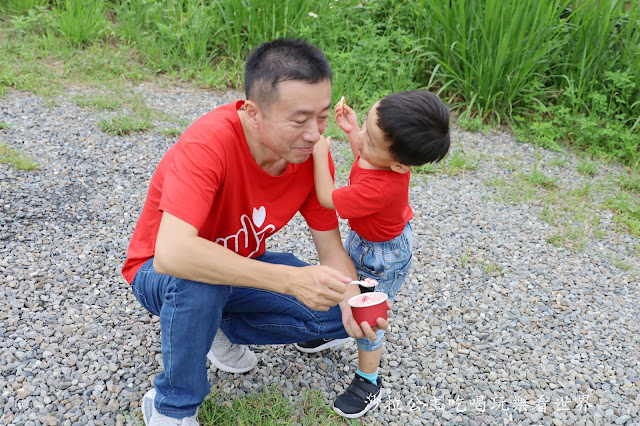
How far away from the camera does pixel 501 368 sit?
2.69m

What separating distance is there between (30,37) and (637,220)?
16.8 ft

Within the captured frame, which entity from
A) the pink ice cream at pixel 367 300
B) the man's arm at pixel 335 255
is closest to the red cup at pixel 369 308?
the pink ice cream at pixel 367 300

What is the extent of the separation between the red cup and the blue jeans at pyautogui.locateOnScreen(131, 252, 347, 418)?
256 mm

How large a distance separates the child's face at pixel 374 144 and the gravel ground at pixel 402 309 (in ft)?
3.06

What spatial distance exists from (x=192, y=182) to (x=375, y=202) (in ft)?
2.17

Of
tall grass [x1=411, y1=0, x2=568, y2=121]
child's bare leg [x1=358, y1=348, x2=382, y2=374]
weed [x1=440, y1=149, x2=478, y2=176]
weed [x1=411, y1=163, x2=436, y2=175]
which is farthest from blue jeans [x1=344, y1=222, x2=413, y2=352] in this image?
tall grass [x1=411, y1=0, x2=568, y2=121]

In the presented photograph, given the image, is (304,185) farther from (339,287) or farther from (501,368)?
(501,368)

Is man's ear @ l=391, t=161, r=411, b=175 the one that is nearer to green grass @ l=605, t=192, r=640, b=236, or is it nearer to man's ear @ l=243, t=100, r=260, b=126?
man's ear @ l=243, t=100, r=260, b=126

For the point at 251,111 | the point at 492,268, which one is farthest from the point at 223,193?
the point at 492,268

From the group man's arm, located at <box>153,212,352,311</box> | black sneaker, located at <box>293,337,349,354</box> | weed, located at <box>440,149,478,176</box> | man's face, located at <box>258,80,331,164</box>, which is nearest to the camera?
man's arm, located at <box>153,212,352,311</box>

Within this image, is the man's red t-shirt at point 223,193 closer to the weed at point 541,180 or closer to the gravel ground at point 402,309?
the gravel ground at point 402,309

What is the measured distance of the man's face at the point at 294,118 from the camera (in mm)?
1935

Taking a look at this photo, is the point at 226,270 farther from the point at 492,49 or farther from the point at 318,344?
the point at 492,49

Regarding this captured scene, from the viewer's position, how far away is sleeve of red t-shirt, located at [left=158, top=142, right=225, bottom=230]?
183cm
